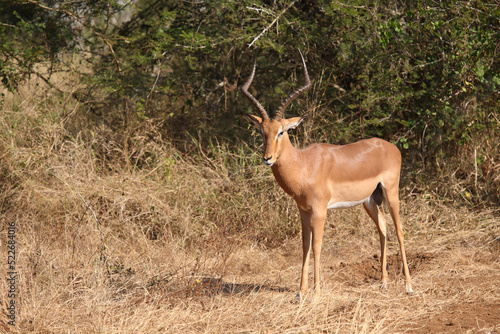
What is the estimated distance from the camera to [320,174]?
17.2 ft

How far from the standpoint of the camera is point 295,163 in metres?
5.13

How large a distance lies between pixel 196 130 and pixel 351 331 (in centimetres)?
531

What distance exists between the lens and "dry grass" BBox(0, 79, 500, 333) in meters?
4.40

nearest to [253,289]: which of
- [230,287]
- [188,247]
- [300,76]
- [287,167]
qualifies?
[230,287]

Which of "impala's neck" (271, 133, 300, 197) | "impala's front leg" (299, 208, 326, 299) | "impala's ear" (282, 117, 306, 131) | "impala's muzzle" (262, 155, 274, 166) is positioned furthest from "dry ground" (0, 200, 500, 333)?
"impala's ear" (282, 117, 306, 131)

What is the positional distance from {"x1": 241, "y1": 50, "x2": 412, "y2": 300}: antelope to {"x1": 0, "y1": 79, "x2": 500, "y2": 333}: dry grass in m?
0.56

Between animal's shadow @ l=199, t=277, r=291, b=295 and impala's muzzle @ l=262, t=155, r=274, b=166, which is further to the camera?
animal's shadow @ l=199, t=277, r=291, b=295

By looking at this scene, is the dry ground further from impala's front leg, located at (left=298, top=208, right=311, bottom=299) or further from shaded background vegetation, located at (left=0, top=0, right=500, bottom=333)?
impala's front leg, located at (left=298, top=208, right=311, bottom=299)

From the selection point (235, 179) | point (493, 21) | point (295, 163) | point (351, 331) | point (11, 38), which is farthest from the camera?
point (11, 38)

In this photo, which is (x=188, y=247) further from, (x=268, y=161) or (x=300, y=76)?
(x=300, y=76)

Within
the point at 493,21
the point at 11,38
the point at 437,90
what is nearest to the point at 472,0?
the point at 493,21

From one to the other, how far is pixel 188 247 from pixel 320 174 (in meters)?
2.14

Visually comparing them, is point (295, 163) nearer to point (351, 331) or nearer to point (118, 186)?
point (351, 331)

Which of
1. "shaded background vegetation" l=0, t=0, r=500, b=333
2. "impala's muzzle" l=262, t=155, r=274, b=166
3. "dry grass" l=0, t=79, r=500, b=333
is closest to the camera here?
"dry grass" l=0, t=79, r=500, b=333
